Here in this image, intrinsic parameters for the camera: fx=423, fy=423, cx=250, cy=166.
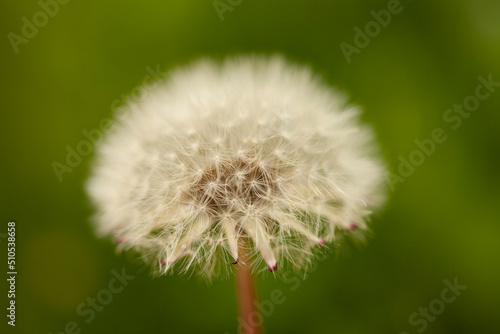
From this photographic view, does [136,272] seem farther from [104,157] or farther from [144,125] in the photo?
[144,125]

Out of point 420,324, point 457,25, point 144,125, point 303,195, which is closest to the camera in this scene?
point 303,195

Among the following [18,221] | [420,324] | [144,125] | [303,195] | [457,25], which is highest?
[18,221]

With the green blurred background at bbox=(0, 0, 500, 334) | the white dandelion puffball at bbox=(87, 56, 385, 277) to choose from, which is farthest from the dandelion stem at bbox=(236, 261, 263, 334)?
the green blurred background at bbox=(0, 0, 500, 334)

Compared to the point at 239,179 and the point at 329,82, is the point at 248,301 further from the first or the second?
the point at 329,82

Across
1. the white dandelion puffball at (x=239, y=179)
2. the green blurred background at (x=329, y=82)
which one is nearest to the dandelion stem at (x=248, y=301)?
the white dandelion puffball at (x=239, y=179)

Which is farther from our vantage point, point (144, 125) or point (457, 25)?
point (457, 25)

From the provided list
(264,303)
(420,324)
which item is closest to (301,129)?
(264,303)

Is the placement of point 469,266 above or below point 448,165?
below

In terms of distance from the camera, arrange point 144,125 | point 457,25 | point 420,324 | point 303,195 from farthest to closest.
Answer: point 457,25 → point 420,324 → point 144,125 → point 303,195
